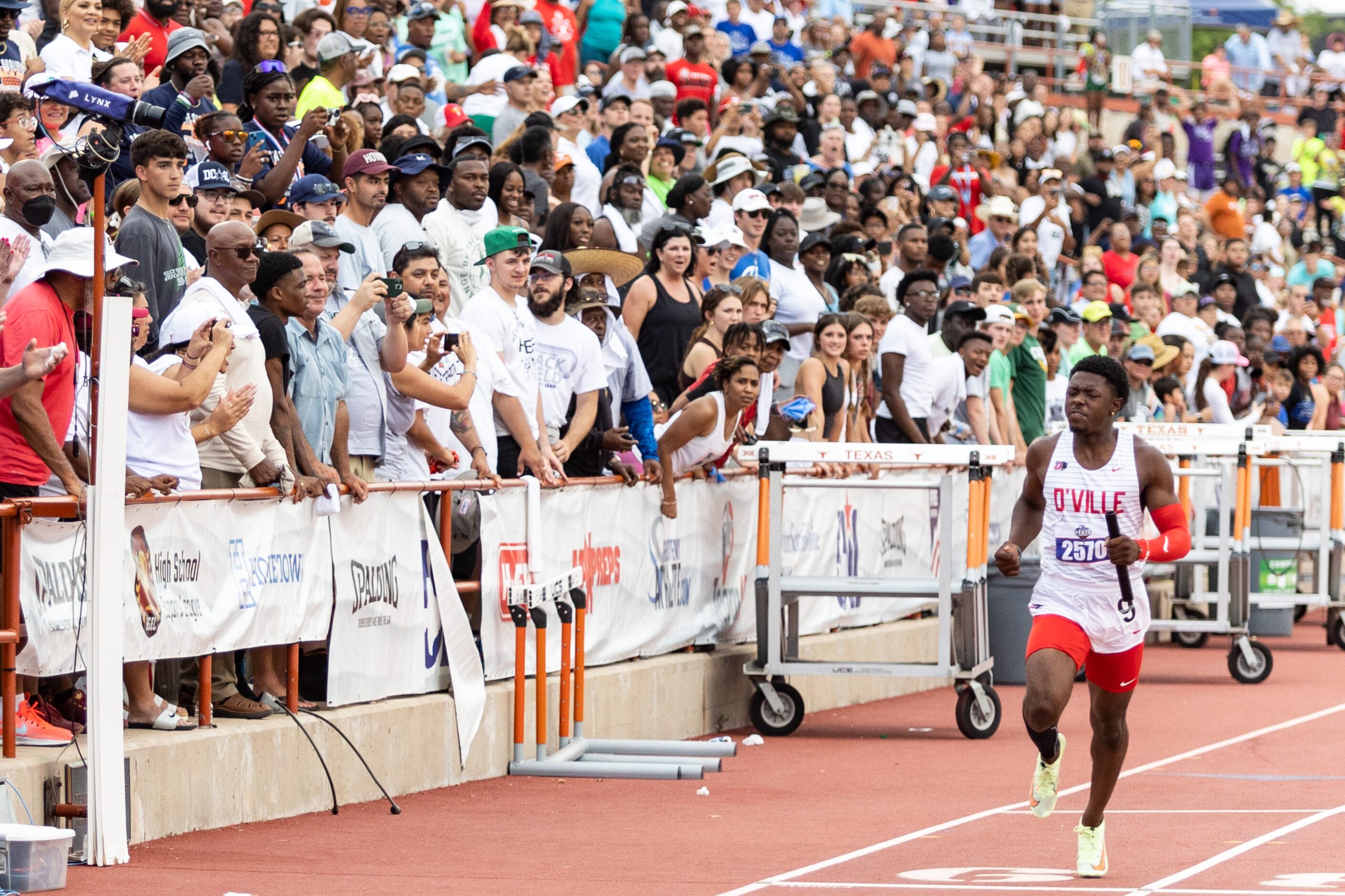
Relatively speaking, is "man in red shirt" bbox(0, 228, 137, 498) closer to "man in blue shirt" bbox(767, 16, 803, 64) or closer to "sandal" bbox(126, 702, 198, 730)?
"sandal" bbox(126, 702, 198, 730)

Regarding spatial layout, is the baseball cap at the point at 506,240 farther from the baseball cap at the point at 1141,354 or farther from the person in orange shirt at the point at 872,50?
the person in orange shirt at the point at 872,50

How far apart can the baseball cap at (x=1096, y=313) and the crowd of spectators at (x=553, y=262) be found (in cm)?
5

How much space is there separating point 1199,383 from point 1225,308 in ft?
13.3

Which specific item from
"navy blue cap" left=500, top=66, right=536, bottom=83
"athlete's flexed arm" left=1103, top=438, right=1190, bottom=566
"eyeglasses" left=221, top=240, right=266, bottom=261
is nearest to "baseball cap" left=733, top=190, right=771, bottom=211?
"navy blue cap" left=500, top=66, right=536, bottom=83

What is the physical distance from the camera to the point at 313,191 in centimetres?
1194

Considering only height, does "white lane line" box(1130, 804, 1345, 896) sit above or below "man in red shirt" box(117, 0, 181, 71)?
below

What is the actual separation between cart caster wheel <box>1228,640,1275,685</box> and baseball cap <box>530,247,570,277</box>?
24.6 feet

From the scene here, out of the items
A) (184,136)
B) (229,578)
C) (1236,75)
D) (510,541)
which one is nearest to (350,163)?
(184,136)

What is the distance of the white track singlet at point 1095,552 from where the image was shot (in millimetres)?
8906

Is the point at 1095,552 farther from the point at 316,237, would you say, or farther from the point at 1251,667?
the point at 1251,667

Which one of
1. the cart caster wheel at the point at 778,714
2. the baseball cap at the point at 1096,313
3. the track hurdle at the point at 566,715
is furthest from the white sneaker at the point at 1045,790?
the baseball cap at the point at 1096,313

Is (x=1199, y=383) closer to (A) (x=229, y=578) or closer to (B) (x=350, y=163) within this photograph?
(B) (x=350, y=163)

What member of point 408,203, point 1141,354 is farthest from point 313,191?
point 1141,354

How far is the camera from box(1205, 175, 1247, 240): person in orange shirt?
32.1 m
